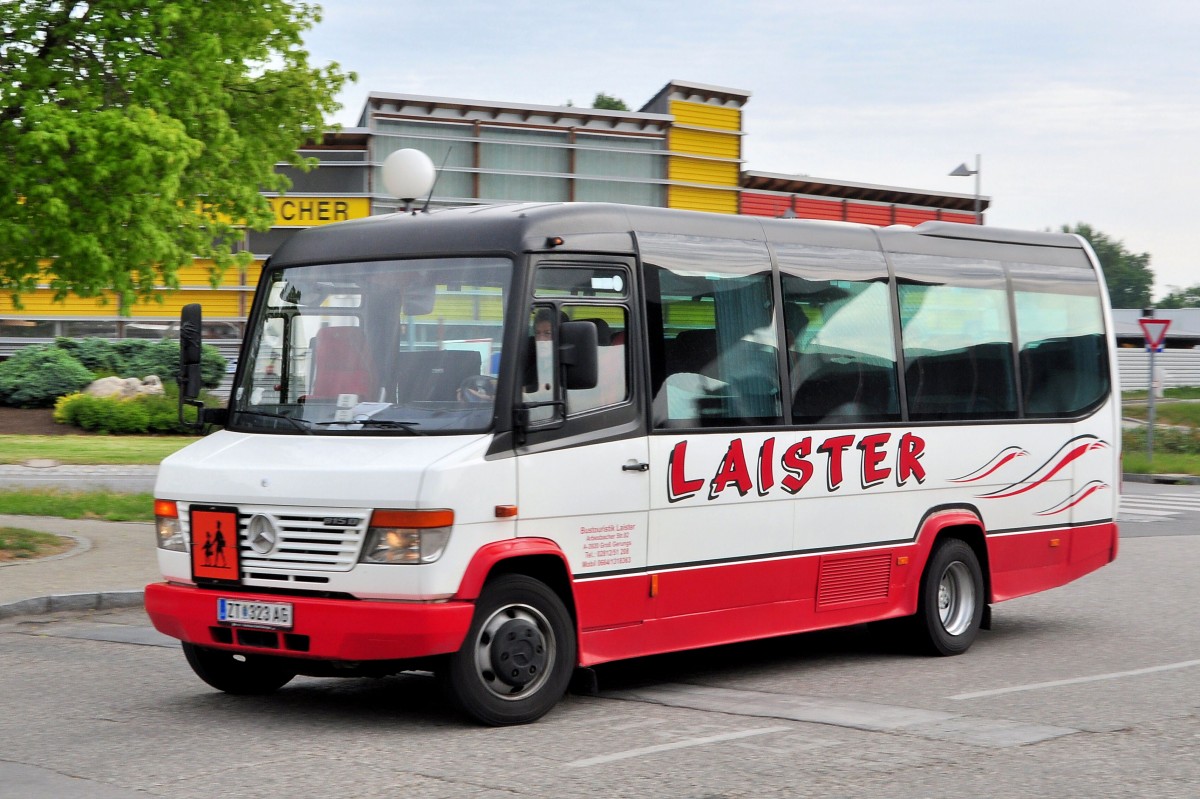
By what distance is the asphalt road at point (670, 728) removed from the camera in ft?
20.8

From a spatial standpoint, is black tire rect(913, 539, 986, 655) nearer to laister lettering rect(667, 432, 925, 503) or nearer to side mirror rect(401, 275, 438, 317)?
laister lettering rect(667, 432, 925, 503)

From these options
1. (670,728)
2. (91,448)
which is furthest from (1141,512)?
(91,448)

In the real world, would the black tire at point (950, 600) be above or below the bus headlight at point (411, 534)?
below

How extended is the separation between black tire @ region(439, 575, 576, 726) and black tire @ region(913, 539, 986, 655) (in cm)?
337

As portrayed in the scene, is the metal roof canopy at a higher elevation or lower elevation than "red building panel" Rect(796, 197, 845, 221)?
higher

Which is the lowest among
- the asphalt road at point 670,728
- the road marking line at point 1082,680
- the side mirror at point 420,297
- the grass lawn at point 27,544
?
the road marking line at point 1082,680

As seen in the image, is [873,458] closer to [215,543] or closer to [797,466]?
[797,466]

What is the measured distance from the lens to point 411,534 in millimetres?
7328

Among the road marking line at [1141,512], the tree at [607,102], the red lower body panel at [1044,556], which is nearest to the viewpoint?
the red lower body panel at [1044,556]

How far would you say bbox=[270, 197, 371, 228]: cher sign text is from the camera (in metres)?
41.5

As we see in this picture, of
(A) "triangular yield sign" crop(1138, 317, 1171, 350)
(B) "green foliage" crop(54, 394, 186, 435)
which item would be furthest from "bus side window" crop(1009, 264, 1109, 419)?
(B) "green foliage" crop(54, 394, 186, 435)

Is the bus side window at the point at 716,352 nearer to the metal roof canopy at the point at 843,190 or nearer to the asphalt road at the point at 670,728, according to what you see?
the asphalt road at the point at 670,728

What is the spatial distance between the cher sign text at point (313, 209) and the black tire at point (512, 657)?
1363 inches

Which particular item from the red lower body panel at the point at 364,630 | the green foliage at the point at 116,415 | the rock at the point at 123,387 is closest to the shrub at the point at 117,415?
the green foliage at the point at 116,415
